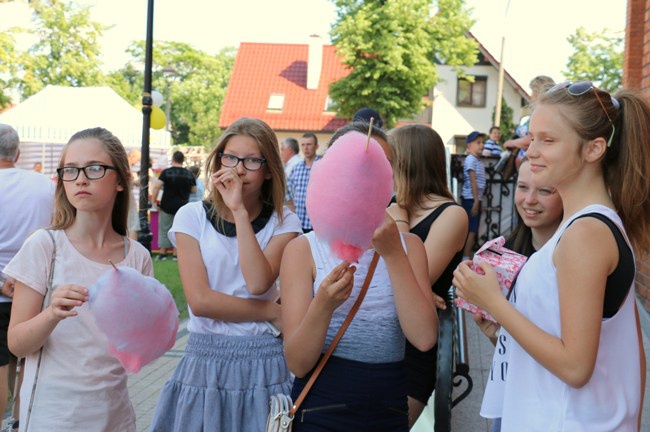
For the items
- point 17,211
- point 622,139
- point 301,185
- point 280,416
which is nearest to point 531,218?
point 622,139

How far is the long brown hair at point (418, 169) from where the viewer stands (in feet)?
10.6

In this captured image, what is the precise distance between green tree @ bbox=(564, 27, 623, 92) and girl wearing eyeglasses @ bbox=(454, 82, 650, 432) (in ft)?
176

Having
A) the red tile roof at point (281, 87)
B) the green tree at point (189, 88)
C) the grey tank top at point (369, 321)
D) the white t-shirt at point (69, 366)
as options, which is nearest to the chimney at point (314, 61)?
the red tile roof at point (281, 87)

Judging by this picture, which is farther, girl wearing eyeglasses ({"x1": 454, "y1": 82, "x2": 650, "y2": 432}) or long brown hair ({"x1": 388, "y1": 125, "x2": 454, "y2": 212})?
long brown hair ({"x1": 388, "y1": 125, "x2": 454, "y2": 212})

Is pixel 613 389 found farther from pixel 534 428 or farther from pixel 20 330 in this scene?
pixel 20 330

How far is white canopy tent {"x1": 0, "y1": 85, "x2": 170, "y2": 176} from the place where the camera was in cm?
1895

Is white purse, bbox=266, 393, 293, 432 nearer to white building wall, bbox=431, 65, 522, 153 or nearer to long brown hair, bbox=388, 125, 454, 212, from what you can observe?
long brown hair, bbox=388, 125, 454, 212

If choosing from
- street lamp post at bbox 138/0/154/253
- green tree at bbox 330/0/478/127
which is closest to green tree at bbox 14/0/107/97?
green tree at bbox 330/0/478/127

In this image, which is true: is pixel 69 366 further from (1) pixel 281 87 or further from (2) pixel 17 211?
(1) pixel 281 87

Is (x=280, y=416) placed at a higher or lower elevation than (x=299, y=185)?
lower

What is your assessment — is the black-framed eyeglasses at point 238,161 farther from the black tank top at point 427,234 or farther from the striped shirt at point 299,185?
the striped shirt at point 299,185

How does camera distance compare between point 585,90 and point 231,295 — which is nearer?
point 585,90

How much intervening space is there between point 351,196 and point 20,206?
3.20m

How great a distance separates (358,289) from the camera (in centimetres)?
221
